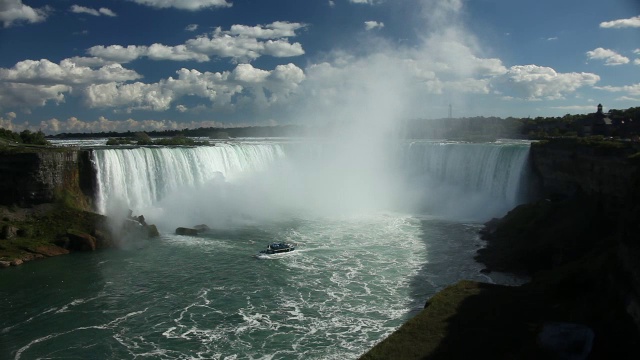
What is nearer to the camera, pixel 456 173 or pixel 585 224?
pixel 585 224

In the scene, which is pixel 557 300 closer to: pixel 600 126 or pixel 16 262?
pixel 16 262

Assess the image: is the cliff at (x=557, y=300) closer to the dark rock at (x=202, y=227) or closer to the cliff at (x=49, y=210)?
the dark rock at (x=202, y=227)

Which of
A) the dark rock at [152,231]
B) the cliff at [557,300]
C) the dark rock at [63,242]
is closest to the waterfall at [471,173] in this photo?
the cliff at [557,300]

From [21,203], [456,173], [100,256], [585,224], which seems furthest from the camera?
[456,173]

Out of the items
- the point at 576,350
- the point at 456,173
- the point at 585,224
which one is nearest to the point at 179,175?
the point at 456,173

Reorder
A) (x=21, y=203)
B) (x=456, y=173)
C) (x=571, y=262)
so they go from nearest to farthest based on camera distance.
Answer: (x=571, y=262), (x=21, y=203), (x=456, y=173)

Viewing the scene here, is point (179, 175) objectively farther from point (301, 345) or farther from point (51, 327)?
point (301, 345)
